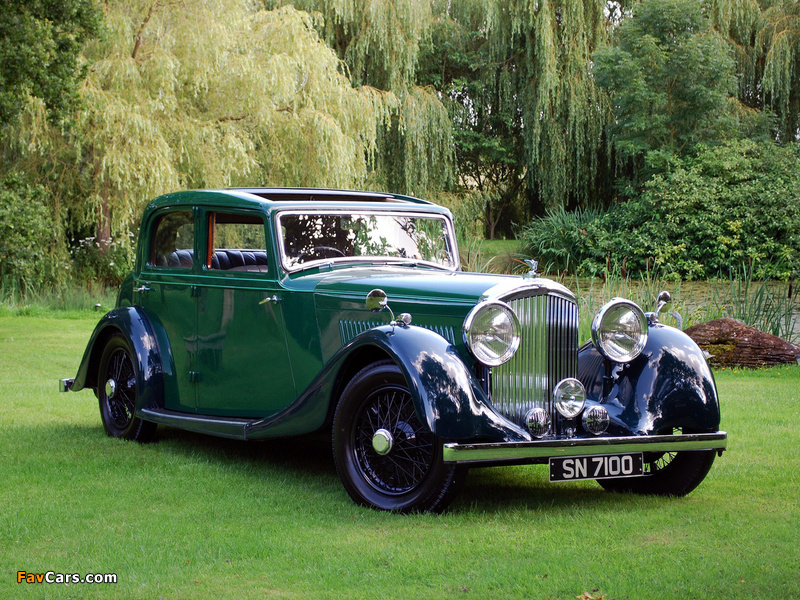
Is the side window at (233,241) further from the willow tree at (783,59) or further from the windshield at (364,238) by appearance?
the willow tree at (783,59)

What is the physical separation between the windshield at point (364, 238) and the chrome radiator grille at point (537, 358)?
1321 millimetres

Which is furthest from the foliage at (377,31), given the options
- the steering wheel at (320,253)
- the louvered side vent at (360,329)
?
the louvered side vent at (360,329)

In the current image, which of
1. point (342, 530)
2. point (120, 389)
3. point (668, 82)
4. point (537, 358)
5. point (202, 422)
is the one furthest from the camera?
point (668, 82)

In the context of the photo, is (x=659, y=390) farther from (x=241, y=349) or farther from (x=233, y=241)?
(x=233, y=241)

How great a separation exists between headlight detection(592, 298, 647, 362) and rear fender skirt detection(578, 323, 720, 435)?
78 millimetres

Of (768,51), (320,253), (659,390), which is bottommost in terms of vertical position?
(659,390)

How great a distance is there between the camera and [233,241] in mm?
6402

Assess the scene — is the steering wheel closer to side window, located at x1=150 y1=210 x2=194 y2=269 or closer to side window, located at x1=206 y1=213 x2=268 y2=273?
side window, located at x1=206 y1=213 x2=268 y2=273

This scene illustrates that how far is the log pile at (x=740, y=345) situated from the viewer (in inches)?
444

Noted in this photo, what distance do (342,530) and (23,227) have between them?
13.4 m

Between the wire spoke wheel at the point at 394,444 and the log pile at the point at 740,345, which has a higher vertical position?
the wire spoke wheel at the point at 394,444

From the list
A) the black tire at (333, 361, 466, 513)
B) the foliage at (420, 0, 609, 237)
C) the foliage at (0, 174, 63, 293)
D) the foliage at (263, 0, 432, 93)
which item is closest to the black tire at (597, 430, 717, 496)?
the black tire at (333, 361, 466, 513)

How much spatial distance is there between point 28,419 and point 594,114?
18.3 meters

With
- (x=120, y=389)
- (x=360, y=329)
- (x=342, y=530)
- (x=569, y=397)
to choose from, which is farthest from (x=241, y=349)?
(x=569, y=397)
